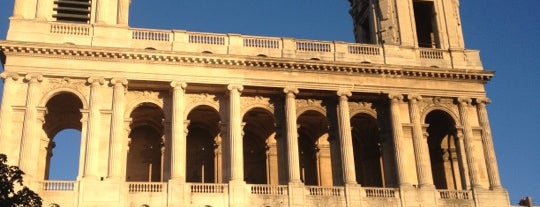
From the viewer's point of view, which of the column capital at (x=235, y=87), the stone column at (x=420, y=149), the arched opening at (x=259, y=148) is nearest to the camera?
the column capital at (x=235, y=87)

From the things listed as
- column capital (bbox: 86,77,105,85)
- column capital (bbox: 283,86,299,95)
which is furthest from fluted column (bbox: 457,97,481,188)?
column capital (bbox: 86,77,105,85)

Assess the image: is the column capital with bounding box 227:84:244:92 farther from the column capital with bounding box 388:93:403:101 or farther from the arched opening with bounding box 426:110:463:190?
the arched opening with bounding box 426:110:463:190

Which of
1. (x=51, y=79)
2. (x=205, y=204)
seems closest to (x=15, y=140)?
(x=51, y=79)

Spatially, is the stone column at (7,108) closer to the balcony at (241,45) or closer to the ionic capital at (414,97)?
the balcony at (241,45)

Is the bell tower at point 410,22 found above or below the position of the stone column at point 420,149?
above

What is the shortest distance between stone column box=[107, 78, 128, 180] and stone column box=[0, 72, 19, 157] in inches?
203

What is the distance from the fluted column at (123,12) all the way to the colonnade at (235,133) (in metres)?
4.24

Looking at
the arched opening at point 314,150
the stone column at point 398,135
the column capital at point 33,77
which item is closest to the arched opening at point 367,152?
the arched opening at point 314,150

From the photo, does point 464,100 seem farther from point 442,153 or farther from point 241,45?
point 241,45

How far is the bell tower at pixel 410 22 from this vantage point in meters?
48.4

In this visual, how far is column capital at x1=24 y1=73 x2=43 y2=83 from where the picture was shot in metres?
39.8

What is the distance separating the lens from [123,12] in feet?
143

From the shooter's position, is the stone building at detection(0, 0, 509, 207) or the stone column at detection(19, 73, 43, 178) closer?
the stone column at detection(19, 73, 43, 178)

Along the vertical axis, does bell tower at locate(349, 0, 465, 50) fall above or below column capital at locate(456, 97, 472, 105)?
above
